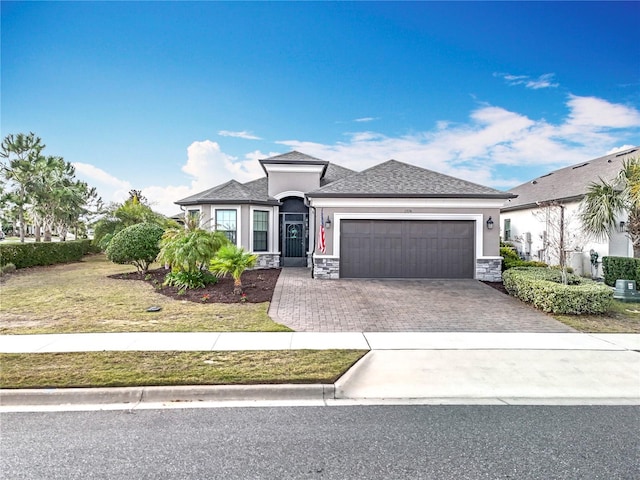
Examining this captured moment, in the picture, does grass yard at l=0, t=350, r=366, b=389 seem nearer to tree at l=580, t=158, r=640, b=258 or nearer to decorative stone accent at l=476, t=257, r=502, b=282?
decorative stone accent at l=476, t=257, r=502, b=282

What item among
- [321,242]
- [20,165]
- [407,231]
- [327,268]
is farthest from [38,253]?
[407,231]

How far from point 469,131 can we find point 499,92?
3.39 meters

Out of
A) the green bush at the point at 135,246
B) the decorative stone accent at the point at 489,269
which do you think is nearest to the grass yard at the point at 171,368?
the green bush at the point at 135,246

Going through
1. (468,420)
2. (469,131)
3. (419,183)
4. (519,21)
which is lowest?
(468,420)

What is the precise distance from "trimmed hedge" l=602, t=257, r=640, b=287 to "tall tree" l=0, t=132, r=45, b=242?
102ft

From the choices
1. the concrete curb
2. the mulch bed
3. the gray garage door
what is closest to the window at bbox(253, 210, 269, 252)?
the mulch bed

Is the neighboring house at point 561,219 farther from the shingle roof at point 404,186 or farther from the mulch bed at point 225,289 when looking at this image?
the mulch bed at point 225,289

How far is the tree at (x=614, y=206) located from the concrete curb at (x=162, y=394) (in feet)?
47.0

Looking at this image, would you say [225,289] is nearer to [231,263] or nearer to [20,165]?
[231,263]

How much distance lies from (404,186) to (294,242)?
651 cm

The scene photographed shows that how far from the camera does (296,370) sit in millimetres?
5324

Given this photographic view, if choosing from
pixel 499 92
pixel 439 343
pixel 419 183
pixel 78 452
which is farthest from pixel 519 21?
pixel 78 452

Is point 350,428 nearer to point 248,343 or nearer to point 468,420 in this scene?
point 468,420

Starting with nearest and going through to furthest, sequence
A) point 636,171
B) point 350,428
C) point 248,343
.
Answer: point 350,428 → point 248,343 → point 636,171
